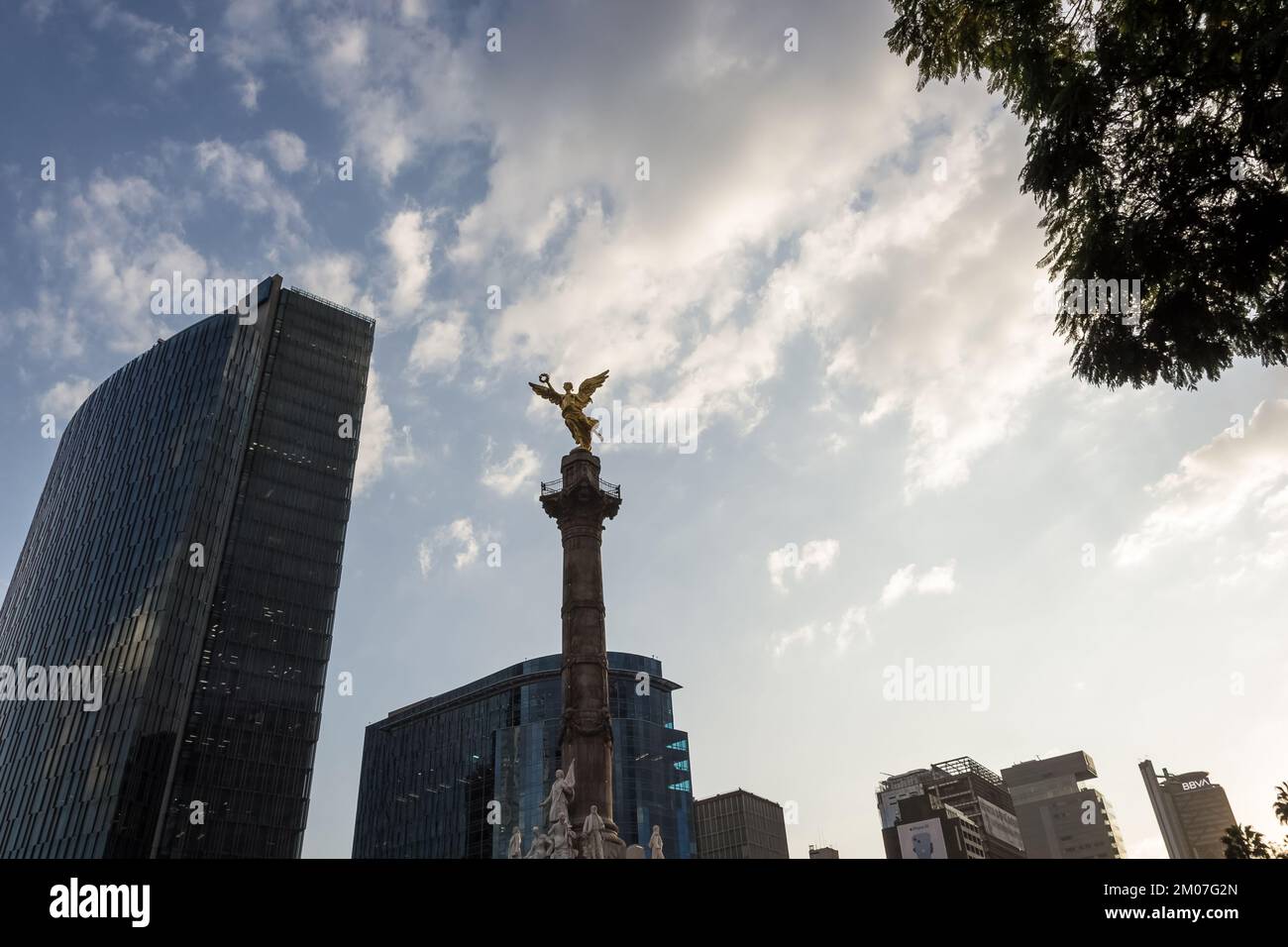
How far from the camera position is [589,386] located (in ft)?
122

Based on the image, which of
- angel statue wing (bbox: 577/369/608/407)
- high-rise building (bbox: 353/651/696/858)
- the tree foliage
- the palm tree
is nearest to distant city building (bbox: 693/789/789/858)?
high-rise building (bbox: 353/651/696/858)

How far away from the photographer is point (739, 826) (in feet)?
444

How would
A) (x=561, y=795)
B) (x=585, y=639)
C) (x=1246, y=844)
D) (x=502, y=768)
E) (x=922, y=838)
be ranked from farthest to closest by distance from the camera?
(x=922, y=838) → (x=502, y=768) → (x=1246, y=844) → (x=585, y=639) → (x=561, y=795)

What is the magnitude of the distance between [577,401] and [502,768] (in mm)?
82843

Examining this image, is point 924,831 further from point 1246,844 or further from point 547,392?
point 547,392

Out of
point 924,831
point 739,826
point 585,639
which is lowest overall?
point 585,639

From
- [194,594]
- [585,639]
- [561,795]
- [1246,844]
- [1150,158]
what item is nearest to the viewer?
[1150,158]

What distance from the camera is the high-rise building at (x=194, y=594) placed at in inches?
2874

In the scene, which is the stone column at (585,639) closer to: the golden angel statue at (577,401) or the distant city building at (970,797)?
the golden angel statue at (577,401)

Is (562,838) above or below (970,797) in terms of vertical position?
below

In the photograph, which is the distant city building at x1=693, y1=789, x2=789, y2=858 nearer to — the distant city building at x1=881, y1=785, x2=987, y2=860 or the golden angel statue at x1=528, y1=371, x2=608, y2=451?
the distant city building at x1=881, y1=785, x2=987, y2=860

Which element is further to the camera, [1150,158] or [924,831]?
[924,831]

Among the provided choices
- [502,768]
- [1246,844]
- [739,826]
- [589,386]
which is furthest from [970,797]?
[589,386]
